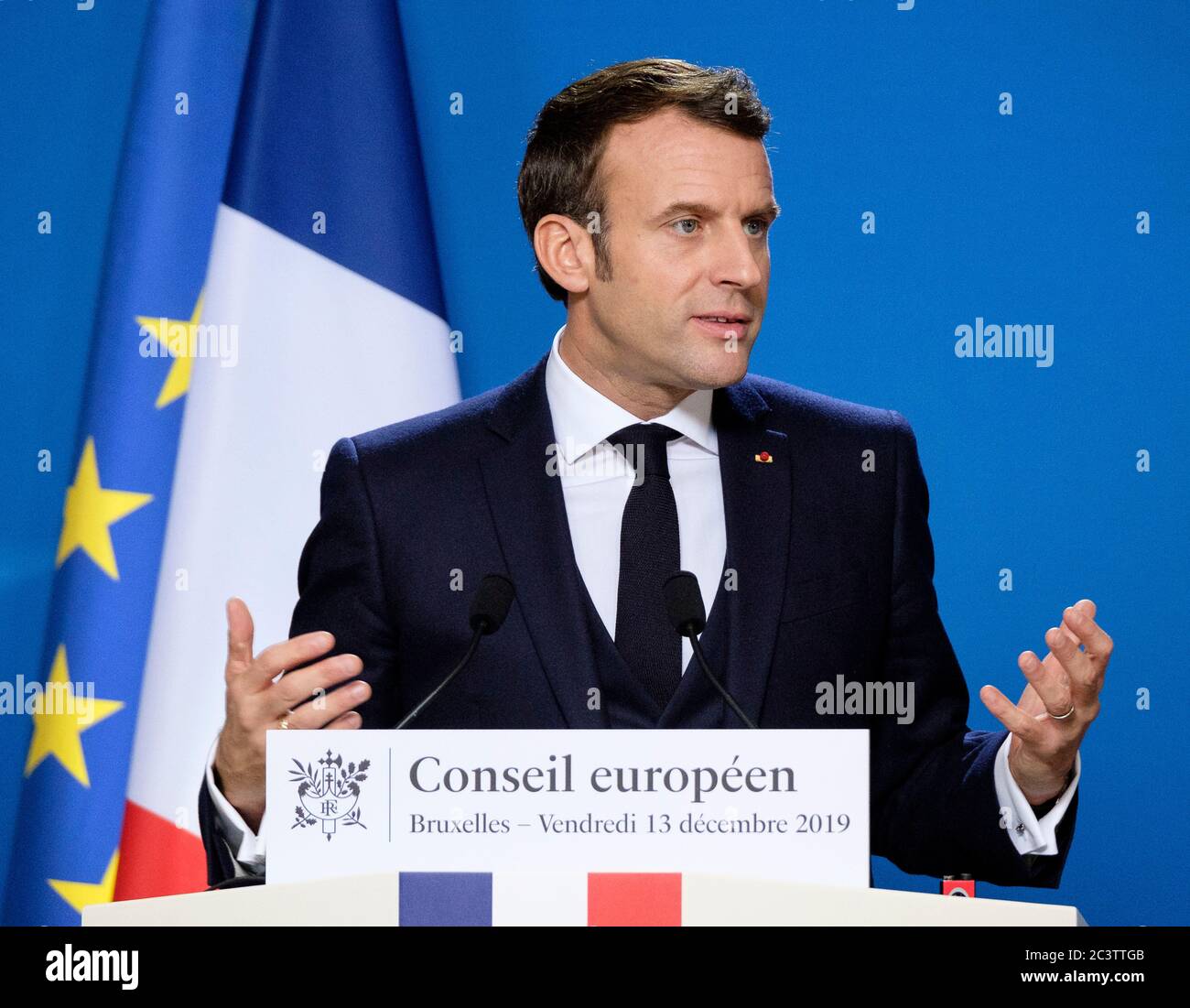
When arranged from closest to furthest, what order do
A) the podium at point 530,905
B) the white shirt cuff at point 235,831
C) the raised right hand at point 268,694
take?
the podium at point 530,905 < the raised right hand at point 268,694 < the white shirt cuff at point 235,831

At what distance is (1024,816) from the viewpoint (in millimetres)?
1726

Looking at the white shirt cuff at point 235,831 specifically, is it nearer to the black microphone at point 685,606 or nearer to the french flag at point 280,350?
the black microphone at point 685,606

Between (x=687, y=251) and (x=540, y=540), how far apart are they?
1.51 feet

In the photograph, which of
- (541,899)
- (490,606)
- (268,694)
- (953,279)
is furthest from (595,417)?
(953,279)

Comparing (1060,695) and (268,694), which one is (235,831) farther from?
(1060,695)

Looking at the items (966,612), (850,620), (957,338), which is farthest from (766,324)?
(850,620)

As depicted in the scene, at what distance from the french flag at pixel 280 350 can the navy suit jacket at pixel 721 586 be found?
72cm

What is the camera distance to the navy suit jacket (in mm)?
1954

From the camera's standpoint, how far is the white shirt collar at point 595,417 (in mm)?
2129

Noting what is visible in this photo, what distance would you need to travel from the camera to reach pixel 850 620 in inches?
81.3

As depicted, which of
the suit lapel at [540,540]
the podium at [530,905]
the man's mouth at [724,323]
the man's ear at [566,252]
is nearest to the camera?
the podium at [530,905]

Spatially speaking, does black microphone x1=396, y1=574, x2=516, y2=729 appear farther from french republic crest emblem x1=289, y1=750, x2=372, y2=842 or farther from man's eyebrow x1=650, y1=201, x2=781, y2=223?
man's eyebrow x1=650, y1=201, x2=781, y2=223

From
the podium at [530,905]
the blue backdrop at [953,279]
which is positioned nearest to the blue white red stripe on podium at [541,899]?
the podium at [530,905]

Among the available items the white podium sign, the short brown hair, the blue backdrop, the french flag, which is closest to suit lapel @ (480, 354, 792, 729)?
the short brown hair
